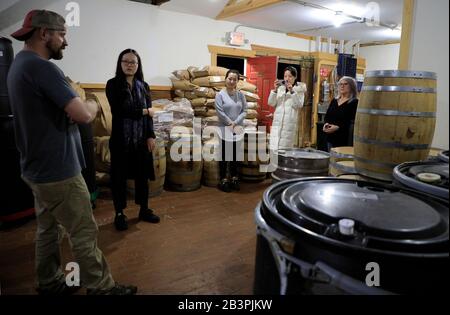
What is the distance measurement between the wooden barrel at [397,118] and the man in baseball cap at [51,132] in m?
1.61

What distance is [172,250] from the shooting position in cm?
285

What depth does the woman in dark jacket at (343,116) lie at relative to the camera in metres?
3.50

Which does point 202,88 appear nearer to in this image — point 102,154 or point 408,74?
point 102,154

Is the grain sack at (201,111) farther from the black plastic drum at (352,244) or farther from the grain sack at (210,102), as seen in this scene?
the black plastic drum at (352,244)

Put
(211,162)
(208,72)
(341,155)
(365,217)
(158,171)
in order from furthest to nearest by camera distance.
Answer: (208,72) → (211,162) → (158,171) → (341,155) → (365,217)

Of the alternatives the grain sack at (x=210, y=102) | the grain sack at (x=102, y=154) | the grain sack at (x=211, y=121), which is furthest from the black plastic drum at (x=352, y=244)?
the grain sack at (x=210, y=102)

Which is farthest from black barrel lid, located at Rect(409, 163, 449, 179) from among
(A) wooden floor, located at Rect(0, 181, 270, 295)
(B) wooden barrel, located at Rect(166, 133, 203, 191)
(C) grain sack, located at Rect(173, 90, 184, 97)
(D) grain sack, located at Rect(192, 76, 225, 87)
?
(C) grain sack, located at Rect(173, 90, 184, 97)

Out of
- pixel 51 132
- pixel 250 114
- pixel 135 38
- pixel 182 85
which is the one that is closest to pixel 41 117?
pixel 51 132

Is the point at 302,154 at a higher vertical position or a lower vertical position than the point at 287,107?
lower

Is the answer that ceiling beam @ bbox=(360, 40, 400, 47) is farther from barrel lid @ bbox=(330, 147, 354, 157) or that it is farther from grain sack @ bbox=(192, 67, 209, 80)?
barrel lid @ bbox=(330, 147, 354, 157)

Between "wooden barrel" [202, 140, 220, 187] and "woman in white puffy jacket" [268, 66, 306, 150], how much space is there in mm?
990

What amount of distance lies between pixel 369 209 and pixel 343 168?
111 cm
